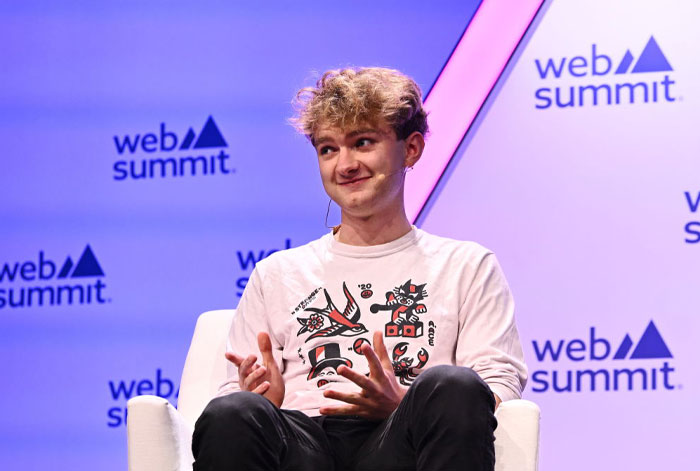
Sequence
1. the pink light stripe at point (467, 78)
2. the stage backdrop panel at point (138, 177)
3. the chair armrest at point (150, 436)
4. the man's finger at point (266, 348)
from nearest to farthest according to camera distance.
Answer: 1. the chair armrest at point (150, 436)
2. the man's finger at point (266, 348)
3. the pink light stripe at point (467, 78)
4. the stage backdrop panel at point (138, 177)

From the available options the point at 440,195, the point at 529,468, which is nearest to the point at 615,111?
the point at 440,195

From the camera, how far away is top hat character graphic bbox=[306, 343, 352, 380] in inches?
80.5

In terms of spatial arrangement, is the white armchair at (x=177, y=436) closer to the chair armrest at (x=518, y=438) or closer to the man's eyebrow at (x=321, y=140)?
the chair armrest at (x=518, y=438)

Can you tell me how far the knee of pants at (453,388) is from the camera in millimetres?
1583

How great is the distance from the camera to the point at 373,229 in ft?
7.32

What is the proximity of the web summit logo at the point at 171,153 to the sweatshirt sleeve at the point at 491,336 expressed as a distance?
1429mm

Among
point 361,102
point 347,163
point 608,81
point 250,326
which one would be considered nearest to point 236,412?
point 250,326

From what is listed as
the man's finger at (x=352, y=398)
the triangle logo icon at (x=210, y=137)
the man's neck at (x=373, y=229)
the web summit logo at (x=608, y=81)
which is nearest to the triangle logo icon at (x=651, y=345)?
the web summit logo at (x=608, y=81)

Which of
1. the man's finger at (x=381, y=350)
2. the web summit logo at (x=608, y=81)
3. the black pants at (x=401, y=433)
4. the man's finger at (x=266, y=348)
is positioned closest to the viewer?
the black pants at (x=401, y=433)

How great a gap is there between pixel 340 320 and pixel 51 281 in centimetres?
169

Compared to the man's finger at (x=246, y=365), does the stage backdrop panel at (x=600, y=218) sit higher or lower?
higher

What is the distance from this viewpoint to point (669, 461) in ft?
9.36

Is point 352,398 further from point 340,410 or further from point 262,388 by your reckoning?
point 262,388

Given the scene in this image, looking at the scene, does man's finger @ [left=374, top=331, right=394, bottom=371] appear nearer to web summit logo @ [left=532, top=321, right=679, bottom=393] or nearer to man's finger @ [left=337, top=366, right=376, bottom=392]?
man's finger @ [left=337, top=366, right=376, bottom=392]
